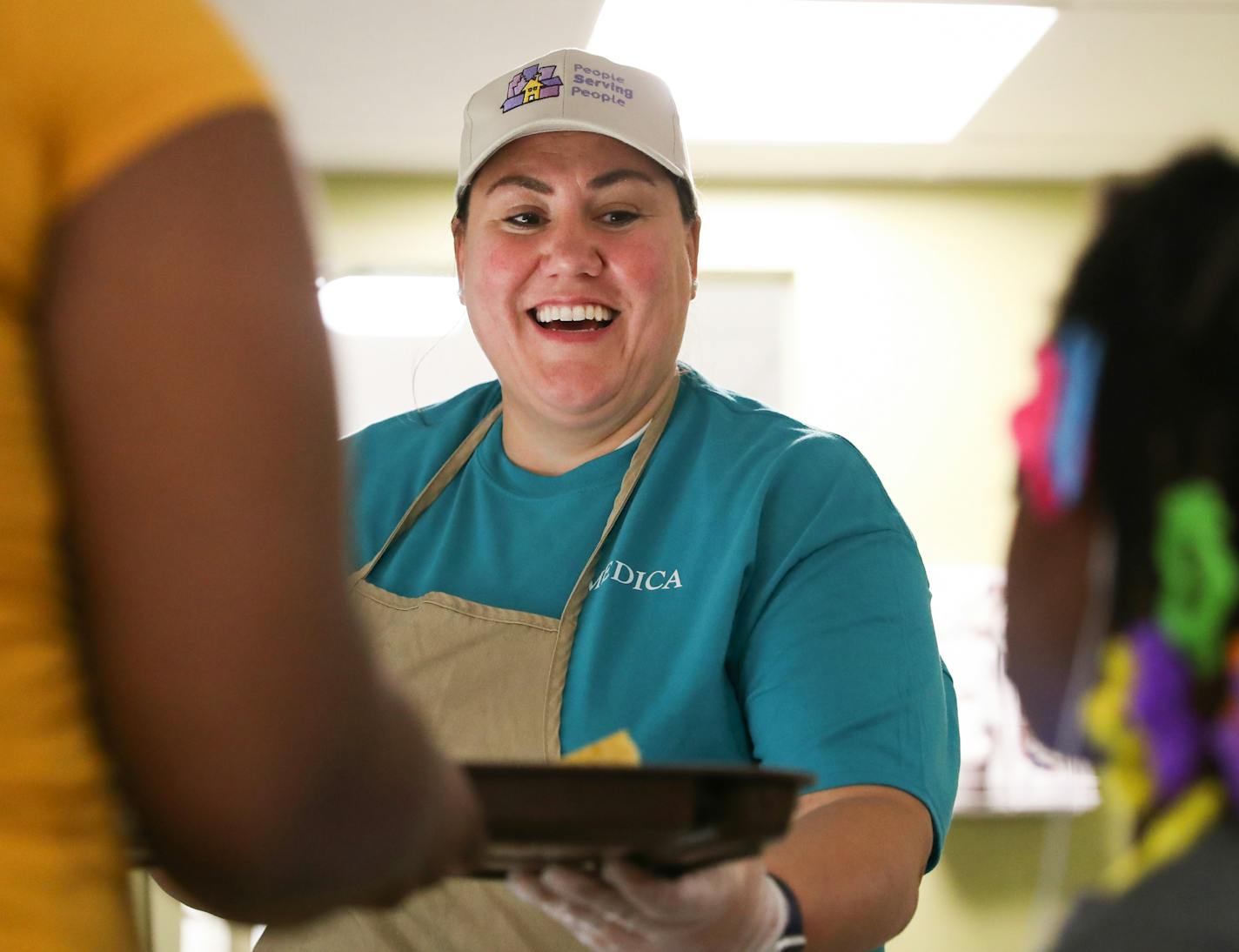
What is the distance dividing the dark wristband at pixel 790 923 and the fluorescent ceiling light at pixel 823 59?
2.25 metres

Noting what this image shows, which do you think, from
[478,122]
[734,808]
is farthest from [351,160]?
[734,808]

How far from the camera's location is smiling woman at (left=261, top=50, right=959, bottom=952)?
3.52ft

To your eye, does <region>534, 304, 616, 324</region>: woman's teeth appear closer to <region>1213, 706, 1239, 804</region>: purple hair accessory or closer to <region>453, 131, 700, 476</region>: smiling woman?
<region>453, 131, 700, 476</region>: smiling woman

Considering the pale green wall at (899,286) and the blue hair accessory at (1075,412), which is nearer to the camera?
the blue hair accessory at (1075,412)

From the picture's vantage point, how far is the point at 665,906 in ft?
2.75

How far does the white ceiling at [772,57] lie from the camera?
9.62ft

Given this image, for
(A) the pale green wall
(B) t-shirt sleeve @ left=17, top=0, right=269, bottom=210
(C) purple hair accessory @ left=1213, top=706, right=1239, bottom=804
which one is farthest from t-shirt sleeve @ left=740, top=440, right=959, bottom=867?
(A) the pale green wall

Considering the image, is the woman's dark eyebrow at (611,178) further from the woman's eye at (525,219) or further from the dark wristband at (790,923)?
the dark wristband at (790,923)

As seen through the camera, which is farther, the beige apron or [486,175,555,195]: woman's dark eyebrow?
[486,175,555,195]: woman's dark eyebrow

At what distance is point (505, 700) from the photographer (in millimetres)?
1250

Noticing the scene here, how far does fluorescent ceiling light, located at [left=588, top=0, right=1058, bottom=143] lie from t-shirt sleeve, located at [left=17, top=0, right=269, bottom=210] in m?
2.52

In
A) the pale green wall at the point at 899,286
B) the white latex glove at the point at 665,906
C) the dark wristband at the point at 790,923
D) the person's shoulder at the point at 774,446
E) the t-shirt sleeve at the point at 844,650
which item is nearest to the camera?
the white latex glove at the point at 665,906

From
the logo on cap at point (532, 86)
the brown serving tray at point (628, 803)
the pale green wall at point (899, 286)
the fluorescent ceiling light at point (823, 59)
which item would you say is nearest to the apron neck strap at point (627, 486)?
the logo on cap at point (532, 86)

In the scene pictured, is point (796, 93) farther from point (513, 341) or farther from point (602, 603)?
point (602, 603)
